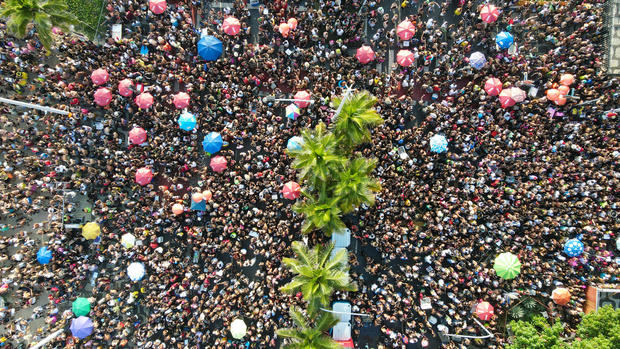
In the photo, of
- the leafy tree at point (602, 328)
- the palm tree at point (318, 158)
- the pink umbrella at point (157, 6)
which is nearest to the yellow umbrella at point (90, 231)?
the palm tree at point (318, 158)

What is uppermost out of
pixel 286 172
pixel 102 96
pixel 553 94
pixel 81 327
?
pixel 553 94

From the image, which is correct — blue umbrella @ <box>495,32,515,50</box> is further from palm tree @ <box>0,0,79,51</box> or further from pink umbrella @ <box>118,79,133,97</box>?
palm tree @ <box>0,0,79,51</box>

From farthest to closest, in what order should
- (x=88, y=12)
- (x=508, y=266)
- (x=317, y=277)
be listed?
(x=88, y=12) < (x=508, y=266) < (x=317, y=277)

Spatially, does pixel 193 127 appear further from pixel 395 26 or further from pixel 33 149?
pixel 395 26

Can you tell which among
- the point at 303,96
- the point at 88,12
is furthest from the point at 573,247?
the point at 88,12

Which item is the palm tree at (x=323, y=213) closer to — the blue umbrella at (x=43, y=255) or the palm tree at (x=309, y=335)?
the palm tree at (x=309, y=335)

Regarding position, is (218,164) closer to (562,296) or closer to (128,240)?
(128,240)

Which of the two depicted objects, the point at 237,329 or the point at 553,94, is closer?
the point at 237,329
